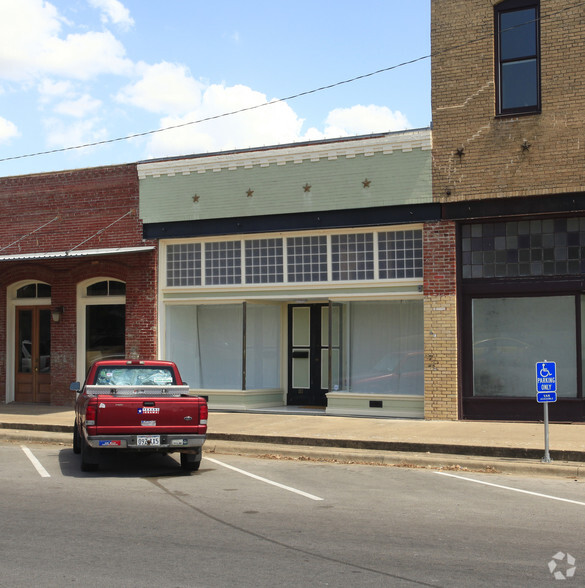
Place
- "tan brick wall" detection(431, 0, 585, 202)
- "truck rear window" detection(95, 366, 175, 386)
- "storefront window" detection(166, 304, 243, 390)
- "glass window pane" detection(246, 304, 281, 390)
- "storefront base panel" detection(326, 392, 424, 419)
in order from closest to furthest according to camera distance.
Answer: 1. "truck rear window" detection(95, 366, 175, 386)
2. "tan brick wall" detection(431, 0, 585, 202)
3. "storefront base panel" detection(326, 392, 424, 419)
4. "glass window pane" detection(246, 304, 281, 390)
5. "storefront window" detection(166, 304, 243, 390)

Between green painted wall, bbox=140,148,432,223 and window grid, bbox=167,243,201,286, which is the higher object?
green painted wall, bbox=140,148,432,223

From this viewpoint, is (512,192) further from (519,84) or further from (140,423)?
(140,423)

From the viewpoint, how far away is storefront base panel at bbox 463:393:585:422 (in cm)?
1544

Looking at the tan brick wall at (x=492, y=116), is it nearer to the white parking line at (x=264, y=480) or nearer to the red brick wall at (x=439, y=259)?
the red brick wall at (x=439, y=259)

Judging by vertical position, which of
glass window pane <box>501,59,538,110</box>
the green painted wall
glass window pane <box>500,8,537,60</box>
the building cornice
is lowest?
the green painted wall

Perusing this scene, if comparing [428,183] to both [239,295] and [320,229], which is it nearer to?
[320,229]

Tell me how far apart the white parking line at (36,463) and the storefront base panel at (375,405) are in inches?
258

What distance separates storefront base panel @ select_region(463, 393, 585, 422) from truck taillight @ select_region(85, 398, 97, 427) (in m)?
8.26

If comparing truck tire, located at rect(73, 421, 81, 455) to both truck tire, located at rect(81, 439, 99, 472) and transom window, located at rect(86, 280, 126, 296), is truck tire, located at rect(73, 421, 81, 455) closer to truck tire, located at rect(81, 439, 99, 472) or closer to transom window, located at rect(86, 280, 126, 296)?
truck tire, located at rect(81, 439, 99, 472)

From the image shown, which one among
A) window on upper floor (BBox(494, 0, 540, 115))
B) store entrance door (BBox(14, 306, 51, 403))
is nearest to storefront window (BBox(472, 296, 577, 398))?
window on upper floor (BBox(494, 0, 540, 115))

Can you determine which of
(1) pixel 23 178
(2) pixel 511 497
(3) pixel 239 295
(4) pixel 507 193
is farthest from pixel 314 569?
(1) pixel 23 178

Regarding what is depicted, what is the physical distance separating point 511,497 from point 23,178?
52.4 feet

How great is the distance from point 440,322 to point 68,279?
9.59 metres

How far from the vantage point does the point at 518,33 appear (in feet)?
52.5
